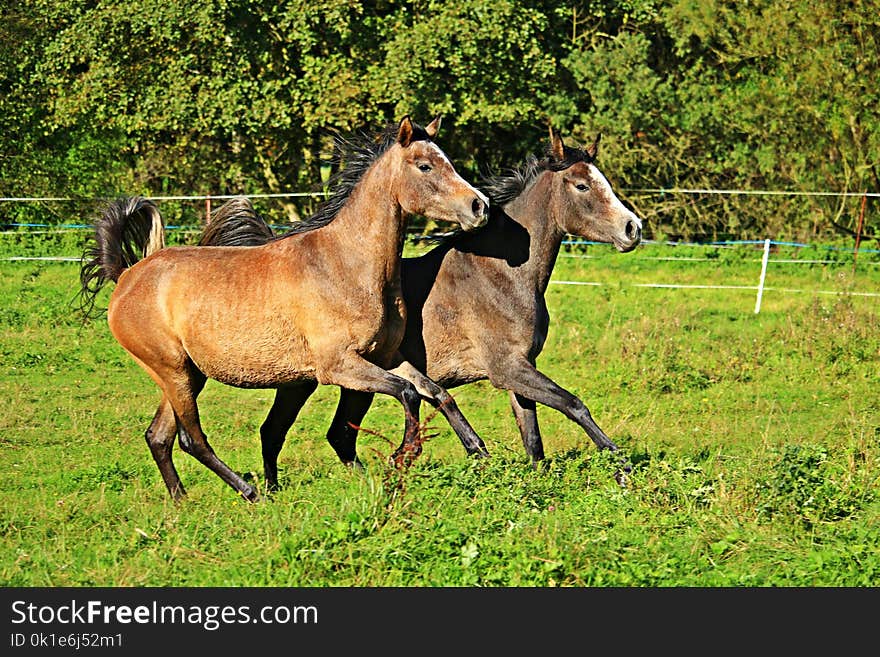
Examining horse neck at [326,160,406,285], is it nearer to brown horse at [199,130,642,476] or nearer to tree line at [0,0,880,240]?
brown horse at [199,130,642,476]

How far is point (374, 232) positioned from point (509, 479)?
1.72 m

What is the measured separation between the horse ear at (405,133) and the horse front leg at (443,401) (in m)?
1.34

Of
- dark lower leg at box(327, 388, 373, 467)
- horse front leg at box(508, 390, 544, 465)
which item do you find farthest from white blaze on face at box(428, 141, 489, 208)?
dark lower leg at box(327, 388, 373, 467)

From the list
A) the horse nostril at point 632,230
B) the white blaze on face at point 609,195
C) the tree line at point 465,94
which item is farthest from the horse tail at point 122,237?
the tree line at point 465,94

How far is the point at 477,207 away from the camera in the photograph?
6617 mm

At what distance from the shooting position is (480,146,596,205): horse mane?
25.1ft

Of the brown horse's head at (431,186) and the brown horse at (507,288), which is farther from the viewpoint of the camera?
the brown horse at (507,288)

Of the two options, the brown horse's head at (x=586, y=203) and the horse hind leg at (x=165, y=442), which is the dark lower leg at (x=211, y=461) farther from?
the brown horse's head at (x=586, y=203)

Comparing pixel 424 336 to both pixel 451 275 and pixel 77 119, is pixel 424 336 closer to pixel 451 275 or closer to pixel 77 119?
pixel 451 275

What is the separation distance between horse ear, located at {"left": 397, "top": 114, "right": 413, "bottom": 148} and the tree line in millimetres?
10822

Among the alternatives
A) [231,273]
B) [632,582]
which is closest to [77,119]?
[231,273]

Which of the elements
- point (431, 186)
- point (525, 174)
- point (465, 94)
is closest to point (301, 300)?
point (431, 186)

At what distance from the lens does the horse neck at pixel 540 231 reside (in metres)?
7.56

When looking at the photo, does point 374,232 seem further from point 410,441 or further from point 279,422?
point 279,422
